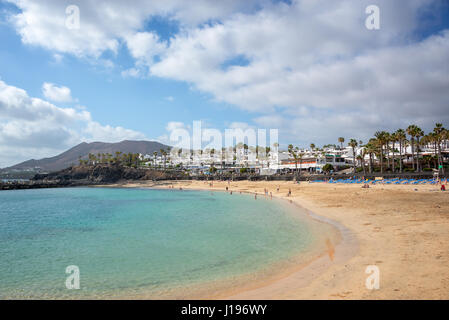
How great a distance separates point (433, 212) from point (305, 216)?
8579 millimetres

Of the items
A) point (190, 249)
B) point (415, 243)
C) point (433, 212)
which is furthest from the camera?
point (433, 212)

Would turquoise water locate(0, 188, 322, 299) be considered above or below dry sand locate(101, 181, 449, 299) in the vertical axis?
below

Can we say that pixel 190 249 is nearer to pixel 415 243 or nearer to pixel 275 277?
pixel 275 277

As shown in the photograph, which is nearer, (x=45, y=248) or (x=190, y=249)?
(x=190, y=249)

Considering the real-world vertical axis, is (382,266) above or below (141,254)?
above

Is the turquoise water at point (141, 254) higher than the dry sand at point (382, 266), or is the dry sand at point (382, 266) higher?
the dry sand at point (382, 266)

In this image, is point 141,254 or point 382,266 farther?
point 141,254

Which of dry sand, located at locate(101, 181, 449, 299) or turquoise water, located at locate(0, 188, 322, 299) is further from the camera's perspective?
turquoise water, located at locate(0, 188, 322, 299)

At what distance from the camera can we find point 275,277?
8.85 m

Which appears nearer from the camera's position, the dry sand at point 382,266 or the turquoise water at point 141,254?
the dry sand at point 382,266

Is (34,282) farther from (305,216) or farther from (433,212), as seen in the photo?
(433,212)
